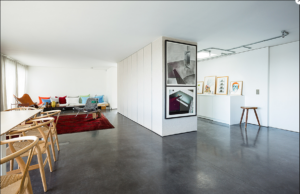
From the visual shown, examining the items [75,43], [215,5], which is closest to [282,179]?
[215,5]

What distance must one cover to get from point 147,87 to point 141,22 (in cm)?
203

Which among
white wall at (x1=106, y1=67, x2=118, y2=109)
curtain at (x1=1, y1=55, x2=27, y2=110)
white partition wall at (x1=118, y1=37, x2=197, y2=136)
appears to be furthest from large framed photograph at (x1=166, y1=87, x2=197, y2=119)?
curtain at (x1=1, y1=55, x2=27, y2=110)

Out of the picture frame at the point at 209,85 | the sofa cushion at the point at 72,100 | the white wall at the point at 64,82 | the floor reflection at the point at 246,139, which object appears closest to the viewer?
the floor reflection at the point at 246,139

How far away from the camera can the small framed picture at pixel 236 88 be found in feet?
18.8

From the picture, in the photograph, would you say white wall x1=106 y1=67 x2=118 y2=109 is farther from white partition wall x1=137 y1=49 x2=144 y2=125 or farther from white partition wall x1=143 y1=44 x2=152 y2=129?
white partition wall x1=143 y1=44 x2=152 y2=129

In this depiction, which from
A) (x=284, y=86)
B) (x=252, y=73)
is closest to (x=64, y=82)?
(x=252, y=73)

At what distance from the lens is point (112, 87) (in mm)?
9734

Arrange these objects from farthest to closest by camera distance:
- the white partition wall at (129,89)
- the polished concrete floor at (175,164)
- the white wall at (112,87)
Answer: the white wall at (112,87) → the white partition wall at (129,89) → the polished concrete floor at (175,164)

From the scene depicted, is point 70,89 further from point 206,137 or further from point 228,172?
point 228,172

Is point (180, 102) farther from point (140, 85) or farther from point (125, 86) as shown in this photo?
point (125, 86)

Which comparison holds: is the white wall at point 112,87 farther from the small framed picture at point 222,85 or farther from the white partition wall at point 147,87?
the small framed picture at point 222,85

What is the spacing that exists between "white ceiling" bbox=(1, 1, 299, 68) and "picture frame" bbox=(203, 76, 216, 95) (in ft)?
6.96

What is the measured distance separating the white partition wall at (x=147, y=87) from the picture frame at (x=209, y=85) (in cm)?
318

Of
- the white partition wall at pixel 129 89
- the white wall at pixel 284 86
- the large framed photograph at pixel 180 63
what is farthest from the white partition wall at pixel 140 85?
the white wall at pixel 284 86
